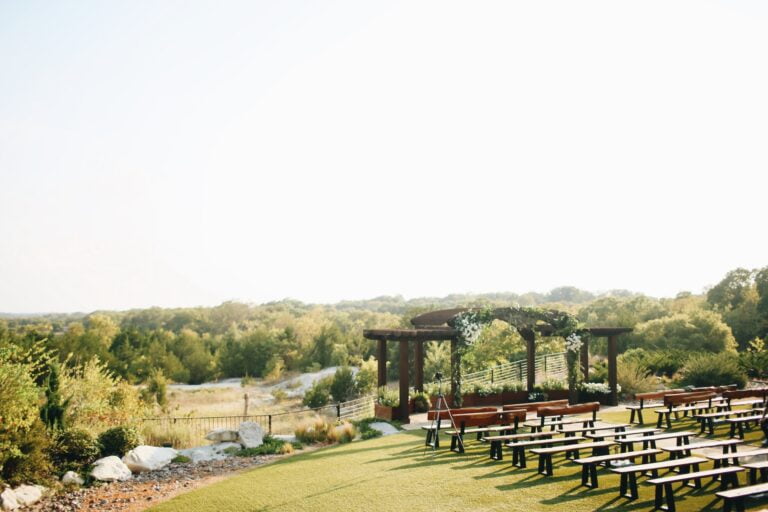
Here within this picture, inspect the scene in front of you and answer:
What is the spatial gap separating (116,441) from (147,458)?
0.79m

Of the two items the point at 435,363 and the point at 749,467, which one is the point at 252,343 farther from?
the point at 749,467

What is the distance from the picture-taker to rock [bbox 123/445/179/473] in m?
11.2

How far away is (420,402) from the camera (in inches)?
607

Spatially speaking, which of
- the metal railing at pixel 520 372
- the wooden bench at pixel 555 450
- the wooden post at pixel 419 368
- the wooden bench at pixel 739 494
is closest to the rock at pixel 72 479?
the wooden bench at pixel 555 450

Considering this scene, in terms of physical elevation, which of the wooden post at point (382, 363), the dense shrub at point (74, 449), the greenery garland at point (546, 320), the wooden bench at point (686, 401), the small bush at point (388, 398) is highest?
the greenery garland at point (546, 320)

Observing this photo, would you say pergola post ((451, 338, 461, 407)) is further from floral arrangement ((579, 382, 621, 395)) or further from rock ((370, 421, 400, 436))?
floral arrangement ((579, 382, 621, 395))

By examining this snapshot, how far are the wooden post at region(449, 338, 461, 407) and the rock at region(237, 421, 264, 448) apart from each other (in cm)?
494

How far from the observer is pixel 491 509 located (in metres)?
7.02

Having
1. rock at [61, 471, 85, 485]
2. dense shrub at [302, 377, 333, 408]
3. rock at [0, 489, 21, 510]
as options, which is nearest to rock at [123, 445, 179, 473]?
rock at [61, 471, 85, 485]

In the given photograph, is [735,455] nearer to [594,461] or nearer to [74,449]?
[594,461]

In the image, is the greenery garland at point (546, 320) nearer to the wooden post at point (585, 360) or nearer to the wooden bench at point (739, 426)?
the wooden post at point (585, 360)

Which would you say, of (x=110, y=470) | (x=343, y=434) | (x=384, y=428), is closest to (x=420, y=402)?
(x=384, y=428)

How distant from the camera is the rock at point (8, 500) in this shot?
8.94 metres

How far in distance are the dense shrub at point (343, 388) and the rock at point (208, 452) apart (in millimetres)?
11955
